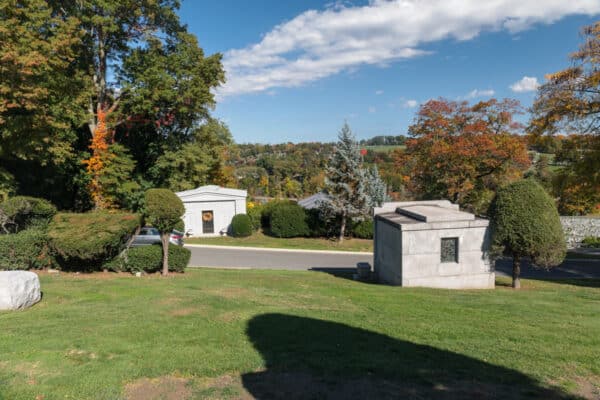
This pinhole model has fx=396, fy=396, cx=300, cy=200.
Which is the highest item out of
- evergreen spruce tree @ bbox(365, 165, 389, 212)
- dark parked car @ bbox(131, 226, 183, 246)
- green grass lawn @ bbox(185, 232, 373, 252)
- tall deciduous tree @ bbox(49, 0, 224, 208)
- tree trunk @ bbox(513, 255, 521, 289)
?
tall deciduous tree @ bbox(49, 0, 224, 208)

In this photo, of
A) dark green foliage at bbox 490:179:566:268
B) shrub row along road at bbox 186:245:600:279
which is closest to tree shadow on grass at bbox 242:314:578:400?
dark green foliage at bbox 490:179:566:268

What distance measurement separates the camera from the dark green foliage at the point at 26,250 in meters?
13.4

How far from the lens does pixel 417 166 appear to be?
1150 inches

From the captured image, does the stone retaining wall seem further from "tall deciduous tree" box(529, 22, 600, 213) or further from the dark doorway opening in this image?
the dark doorway opening

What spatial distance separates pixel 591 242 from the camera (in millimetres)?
27047

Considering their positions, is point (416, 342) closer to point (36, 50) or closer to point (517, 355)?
point (517, 355)

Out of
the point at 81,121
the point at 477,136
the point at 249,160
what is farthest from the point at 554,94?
the point at 249,160

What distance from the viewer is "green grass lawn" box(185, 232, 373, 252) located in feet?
89.7

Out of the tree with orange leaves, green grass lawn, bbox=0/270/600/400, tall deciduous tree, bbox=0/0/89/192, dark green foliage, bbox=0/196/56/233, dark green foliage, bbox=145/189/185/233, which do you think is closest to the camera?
green grass lawn, bbox=0/270/600/400

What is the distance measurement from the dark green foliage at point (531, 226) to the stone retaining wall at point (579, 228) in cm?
1813

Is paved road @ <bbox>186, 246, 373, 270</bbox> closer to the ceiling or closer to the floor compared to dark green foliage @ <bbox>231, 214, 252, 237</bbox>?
closer to the floor

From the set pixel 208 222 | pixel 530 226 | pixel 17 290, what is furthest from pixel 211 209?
pixel 530 226

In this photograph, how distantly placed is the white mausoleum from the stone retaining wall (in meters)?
23.5

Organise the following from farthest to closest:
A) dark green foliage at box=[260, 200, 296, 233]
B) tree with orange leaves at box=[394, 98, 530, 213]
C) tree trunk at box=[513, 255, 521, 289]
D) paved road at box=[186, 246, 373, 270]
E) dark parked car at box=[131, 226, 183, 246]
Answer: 1. dark green foliage at box=[260, 200, 296, 233]
2. tree with orange leaves at box=[394, 98, 530, 213]
3. dark parked car at box=[131, 226, 183, 246]
4. paved road at box=[186, 246, 373, 270]
5. tree trunk at box=[513, 255, 521, 289]
